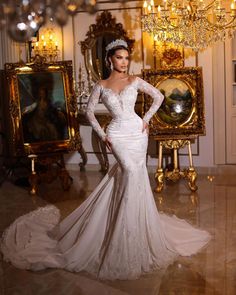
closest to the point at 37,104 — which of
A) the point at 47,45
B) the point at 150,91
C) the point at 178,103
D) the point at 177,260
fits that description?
the point at 47,45

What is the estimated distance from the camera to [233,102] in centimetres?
680

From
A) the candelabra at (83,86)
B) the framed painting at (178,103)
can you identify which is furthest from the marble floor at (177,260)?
the candelabra at (83,86)

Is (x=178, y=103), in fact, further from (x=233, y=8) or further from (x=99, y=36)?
(x=99, y=36)

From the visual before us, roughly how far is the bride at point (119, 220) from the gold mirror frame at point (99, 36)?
3299mm

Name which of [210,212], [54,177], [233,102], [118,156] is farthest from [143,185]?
[233,102]

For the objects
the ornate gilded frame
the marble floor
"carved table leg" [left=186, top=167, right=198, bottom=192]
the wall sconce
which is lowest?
the marble floor

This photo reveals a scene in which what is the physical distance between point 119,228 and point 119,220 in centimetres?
6

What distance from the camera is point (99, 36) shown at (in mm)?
6961

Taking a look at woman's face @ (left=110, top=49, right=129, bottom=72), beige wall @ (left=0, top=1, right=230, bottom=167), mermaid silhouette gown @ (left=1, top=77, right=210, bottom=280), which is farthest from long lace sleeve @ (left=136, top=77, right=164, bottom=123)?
beige wall @ (left=0, top=1, right=230, bottom=167)

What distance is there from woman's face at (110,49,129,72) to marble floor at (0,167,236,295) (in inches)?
58.2

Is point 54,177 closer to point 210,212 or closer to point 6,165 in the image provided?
point 6,165

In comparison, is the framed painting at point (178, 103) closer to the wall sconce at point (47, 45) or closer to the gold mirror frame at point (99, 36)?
the gold mirror frame at point (99, 36)

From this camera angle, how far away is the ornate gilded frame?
19.5 ft

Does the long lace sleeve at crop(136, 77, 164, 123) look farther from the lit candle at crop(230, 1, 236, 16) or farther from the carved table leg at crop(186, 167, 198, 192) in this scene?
the carved table leg at crop(186, 167, 198, 192)
